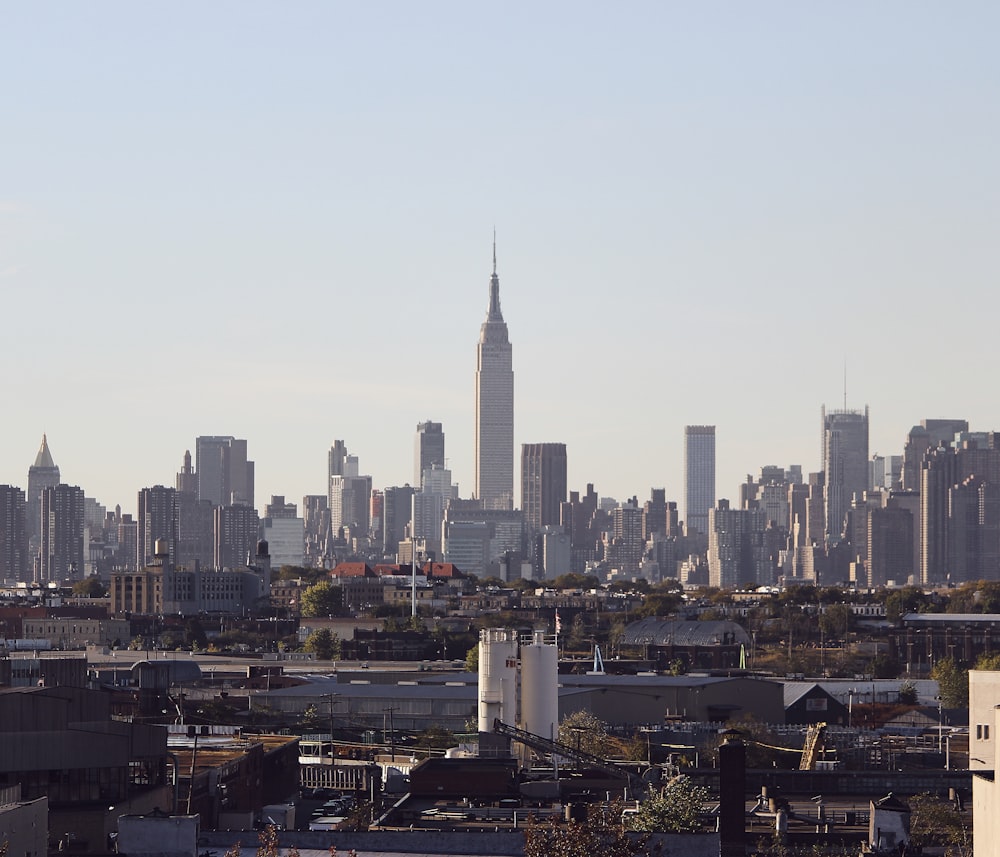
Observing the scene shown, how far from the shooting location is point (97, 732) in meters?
50.8

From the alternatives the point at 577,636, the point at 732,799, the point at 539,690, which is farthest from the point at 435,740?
the point at 577,636

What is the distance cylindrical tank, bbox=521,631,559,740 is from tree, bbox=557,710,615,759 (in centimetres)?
121

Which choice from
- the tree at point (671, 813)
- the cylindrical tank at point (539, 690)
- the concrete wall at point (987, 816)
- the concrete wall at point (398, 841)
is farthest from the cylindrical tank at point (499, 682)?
the concrete wall at point (987, 816)

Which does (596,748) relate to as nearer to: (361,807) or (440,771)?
(440,771)

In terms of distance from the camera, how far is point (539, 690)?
7800 cm

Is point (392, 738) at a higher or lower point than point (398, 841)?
lower

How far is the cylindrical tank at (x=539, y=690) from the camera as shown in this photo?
77375 millimetres

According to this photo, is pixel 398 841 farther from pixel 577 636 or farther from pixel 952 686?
pixel 577 636

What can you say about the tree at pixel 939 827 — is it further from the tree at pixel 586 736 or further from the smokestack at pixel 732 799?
the tree at pixel 586 736

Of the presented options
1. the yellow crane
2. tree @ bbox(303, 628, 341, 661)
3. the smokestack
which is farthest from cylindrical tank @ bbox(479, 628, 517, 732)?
tree @ bbox(303, 628, 341, 661)

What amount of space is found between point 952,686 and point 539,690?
50.0 meters

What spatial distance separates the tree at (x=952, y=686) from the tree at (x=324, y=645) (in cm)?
4534

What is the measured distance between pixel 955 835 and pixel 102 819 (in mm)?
15543

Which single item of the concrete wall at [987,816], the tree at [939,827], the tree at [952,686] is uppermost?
the concrete wall at [987,816]
